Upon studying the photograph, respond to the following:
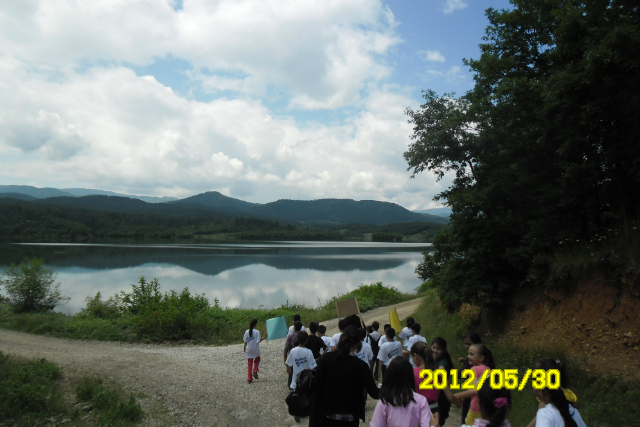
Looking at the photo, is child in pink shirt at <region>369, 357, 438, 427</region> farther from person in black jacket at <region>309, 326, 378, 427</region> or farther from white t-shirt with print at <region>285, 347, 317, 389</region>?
white t-shirt with print at <region>285, 347, 317, 389</region>

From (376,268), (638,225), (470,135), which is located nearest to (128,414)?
(638,225)

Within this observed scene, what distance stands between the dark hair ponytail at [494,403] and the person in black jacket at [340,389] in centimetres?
94

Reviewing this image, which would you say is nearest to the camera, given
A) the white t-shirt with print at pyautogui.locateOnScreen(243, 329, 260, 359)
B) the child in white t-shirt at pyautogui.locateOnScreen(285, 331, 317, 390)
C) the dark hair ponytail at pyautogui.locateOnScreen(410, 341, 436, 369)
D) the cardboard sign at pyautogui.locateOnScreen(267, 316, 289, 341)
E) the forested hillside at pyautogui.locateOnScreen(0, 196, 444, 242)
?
the dark hair ponytail at pyautogui.locateOnScreen(410, 341, 436, 369)

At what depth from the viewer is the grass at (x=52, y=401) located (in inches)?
258

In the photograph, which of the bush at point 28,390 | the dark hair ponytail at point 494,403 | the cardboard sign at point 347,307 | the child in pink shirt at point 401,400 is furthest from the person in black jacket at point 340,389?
the bush at point 28,390

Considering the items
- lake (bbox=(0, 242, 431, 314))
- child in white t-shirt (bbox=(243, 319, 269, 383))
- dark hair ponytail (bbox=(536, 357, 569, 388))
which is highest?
dark hair ponytail (bbox=(536, 357, 569, 388))

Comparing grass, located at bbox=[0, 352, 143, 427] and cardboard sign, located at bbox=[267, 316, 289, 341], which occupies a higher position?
cardboard sign, located at bbox=[267, 316, 289, 341]

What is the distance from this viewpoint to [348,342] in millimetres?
3555

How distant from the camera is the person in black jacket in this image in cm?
340

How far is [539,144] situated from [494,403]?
805 centimetres

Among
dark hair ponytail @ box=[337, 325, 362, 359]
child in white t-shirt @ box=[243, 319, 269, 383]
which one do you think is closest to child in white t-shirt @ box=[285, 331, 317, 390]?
dark hair ponytail @ box=[337, 325, 362, 359]

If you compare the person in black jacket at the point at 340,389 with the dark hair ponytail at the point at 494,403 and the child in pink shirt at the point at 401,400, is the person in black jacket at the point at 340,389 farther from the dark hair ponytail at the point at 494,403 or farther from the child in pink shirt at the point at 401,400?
the dark hair ponytail at the point at 494,403

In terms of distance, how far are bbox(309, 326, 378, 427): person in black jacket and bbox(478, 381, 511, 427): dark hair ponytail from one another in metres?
0.94

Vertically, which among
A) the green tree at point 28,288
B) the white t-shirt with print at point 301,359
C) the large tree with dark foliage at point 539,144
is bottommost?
the green tree at point 28,288
